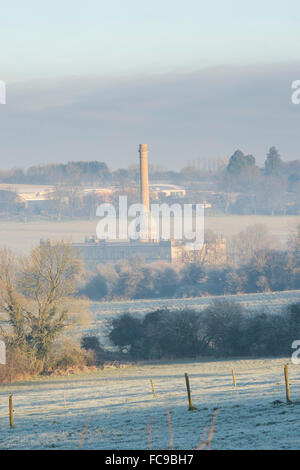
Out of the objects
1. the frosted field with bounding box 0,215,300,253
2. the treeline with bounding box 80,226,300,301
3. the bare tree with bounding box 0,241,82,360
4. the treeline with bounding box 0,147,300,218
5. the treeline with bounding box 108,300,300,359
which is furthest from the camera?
the treeline with bounding box 0,147,300,218

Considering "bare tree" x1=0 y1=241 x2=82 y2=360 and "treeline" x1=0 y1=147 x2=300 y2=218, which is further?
"treeline" x1=0 y1=147 x2=300 y2=218

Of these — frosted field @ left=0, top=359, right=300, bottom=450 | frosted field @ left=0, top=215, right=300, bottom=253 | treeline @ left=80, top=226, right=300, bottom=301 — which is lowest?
treeline @ left=80, top=226, right=300, bottom=301

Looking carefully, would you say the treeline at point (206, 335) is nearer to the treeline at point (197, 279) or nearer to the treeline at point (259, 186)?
the treeline at point (197, 279)

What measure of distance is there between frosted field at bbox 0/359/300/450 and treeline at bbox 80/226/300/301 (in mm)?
43665

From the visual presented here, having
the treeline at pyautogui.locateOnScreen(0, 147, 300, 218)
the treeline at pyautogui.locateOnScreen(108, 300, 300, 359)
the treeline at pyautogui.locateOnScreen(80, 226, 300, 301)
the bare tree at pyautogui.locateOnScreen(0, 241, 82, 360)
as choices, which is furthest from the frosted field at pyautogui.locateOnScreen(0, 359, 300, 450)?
the treeline at pyautogui.locateOnScreen(0, 147, 300, 218)

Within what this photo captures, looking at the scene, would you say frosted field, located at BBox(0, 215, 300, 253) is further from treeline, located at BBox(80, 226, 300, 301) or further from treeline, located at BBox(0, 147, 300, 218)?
treeline, located at BBox(80, 226, 300, 301)

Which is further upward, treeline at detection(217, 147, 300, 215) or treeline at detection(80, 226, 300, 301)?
treeline at detection(217, 147, 300, 215)

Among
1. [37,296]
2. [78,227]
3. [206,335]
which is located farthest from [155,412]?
[78,227]

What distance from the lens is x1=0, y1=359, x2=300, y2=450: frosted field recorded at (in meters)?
13.9

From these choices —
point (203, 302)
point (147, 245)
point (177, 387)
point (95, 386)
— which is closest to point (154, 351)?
point (95, 386)

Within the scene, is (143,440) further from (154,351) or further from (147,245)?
(147,245)

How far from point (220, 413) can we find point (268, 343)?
1910 centimetres

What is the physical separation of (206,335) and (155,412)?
19.1m

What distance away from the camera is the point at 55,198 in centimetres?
16250
